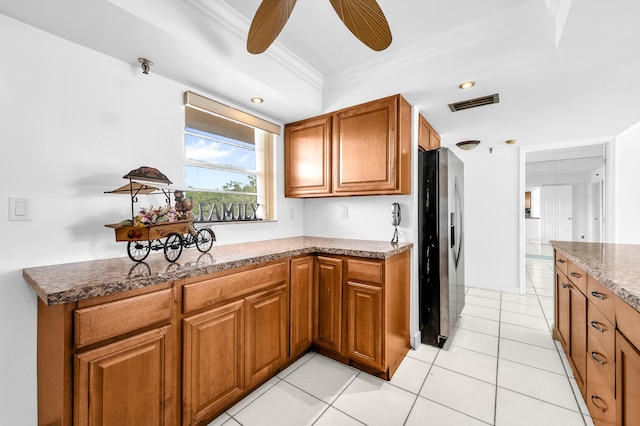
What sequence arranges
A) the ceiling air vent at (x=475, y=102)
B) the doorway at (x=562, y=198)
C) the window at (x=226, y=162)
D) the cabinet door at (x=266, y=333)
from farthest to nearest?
the doorway at (x=562, y=198), the ceiling air vent at (x=475, y=102), the window at (x=226, y=162), the cabinet door at (x=266, y=333)

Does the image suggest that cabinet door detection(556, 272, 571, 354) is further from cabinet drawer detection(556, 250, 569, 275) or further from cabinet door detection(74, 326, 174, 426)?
cabinet door detection(74, 326, 174, 426)

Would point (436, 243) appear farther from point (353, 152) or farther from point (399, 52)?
point (399, 52)

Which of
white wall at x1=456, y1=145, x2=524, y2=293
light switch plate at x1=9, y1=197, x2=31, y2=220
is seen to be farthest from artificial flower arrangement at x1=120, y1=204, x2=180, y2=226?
white wall at x1=456, y1=145, x2=524, y2=293

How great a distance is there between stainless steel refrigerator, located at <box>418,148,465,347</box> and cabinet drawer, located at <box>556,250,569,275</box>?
771 mm

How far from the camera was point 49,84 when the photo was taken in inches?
56.2

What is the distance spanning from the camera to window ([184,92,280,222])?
7.04 ft

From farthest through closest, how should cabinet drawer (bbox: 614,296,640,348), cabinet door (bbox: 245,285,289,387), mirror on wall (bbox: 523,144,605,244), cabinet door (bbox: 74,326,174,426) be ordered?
mirror on wall (bbox: 523,144,605,244), cabinet door (bbox: 245,285,289,387), cabinet door (bbox: 74,326,174,426), cabinet drawer (bbox: 614,296,640,348)

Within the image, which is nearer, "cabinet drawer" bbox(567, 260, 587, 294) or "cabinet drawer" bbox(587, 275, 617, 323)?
"cabinet drawer" bbox(587, 275, 617, 323)

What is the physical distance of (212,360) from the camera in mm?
1463

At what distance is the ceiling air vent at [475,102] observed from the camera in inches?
89.0

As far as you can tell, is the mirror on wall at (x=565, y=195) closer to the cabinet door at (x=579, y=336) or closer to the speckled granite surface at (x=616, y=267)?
the speckled granite surface at (x=616, y=267)

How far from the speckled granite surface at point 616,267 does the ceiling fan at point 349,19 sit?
4.75ft

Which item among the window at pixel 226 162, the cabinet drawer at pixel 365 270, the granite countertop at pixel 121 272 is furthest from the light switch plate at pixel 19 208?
the cabinet drawer at pixel 365 270

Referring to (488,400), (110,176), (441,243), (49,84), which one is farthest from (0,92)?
(488,400)
